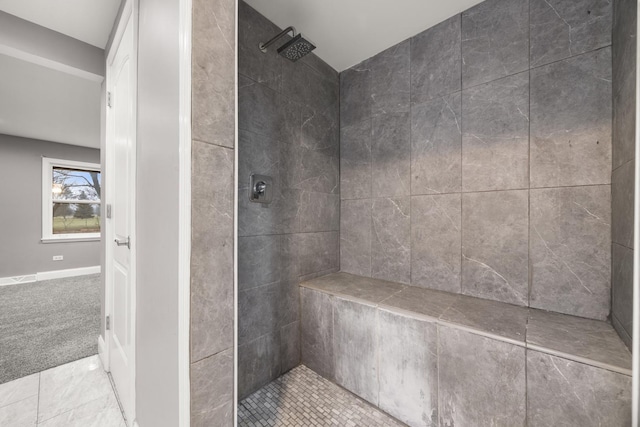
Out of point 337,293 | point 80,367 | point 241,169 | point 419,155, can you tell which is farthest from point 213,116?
point 80,367

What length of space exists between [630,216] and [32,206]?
23.0ft

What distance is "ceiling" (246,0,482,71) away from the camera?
157 cm

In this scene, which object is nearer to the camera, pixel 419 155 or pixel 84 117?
pixel 419 155

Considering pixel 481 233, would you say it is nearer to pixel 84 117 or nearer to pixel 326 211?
pixel 326 211

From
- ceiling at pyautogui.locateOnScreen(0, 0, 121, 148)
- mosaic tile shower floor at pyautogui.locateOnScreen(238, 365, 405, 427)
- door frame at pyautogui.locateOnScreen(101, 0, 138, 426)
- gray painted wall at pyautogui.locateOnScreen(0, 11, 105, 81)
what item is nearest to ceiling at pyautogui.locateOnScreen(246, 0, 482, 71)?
door frame at pyautogui.locateOnScreen(101, 0, 138, 426)

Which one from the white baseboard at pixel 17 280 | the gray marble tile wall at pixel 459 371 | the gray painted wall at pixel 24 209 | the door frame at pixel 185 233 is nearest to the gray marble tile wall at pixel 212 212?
the door frame at pixel 185 233

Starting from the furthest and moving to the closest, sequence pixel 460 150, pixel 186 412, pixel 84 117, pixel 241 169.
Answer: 1. pixel 84 117
2. pixel 460 150
3. pixel 241 169
4. pixel 186 412

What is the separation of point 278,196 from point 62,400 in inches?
72.7

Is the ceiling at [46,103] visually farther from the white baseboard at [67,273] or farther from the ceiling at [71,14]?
the white baseboard at [67,273]

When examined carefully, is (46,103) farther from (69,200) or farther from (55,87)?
(69,200)

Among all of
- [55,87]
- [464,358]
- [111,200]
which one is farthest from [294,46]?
[55,87]

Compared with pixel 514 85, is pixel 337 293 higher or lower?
lower

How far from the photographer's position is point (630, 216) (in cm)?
95

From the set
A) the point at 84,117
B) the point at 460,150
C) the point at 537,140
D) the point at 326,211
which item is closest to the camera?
the point at 537,140
